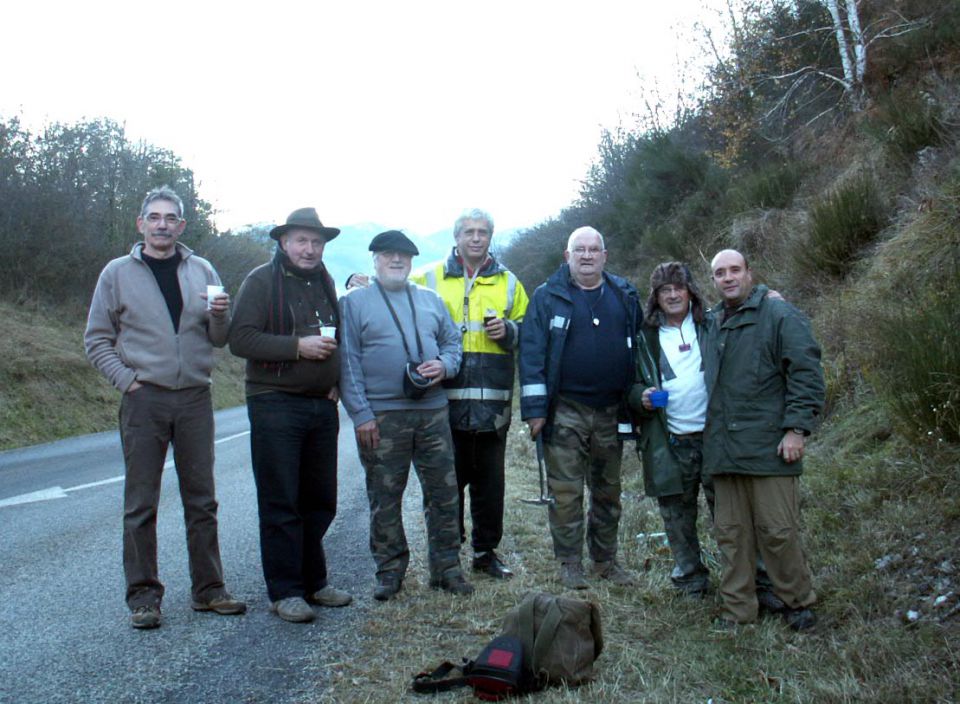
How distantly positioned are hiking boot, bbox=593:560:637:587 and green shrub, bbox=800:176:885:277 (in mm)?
5674

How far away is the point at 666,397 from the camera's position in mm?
5293

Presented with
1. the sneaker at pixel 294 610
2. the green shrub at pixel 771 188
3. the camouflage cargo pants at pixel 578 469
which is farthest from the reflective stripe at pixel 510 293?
the green shrub at pixel 771 188

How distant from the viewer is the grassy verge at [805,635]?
3.81m

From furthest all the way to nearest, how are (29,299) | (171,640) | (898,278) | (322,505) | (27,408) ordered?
(29,299) → (27,408) → (898,278) → (322,505) → (171,640)

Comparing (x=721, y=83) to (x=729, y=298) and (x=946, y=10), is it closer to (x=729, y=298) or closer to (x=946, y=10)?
(x=946, y=10)

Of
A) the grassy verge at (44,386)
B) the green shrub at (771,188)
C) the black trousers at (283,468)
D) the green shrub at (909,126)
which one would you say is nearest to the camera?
the black trousers at (283,468)

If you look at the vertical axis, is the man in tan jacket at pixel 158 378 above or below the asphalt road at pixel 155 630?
above

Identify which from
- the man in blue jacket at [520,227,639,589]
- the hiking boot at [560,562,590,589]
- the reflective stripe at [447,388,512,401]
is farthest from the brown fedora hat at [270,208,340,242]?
the hiking boot at [560,562,590,589]

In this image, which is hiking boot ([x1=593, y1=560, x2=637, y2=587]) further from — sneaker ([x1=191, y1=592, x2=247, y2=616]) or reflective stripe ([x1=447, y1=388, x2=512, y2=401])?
sneaker ([x1=191, y1=592, x2=247, y2=616])

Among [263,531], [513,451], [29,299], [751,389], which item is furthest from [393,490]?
[29,299]

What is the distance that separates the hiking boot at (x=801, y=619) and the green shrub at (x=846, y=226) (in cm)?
618

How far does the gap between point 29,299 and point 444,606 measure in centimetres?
2334

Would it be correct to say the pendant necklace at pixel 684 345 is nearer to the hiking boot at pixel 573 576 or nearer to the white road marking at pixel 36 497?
the hiking boot at pixel 573 576

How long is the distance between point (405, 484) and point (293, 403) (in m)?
0.85
